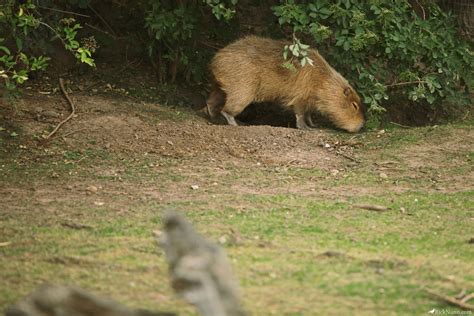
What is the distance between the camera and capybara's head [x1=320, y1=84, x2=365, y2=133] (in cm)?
813

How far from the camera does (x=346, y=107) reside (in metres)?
8.13

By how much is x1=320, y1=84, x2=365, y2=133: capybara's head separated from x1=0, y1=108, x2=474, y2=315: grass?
66.3 inches

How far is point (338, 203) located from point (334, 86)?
128 inches

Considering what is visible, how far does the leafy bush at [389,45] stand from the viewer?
708 centimetres

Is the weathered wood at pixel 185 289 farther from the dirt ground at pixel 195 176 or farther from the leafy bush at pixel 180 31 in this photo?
the leafy bush at pixel 180 31

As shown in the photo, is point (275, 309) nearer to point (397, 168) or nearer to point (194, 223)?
point (194, 223)

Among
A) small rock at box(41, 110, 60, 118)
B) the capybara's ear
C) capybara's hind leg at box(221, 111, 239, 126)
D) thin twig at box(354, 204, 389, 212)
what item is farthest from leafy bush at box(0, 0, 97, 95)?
the capybara's ear

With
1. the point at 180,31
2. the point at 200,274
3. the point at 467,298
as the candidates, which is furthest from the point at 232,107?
the point at 200,274

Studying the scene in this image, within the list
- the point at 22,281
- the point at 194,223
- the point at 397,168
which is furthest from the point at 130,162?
the point at 22,281

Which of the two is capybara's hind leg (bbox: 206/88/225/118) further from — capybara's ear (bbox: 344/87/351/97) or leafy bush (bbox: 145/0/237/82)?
capybara's ear (bbox: 344/87/351/97)

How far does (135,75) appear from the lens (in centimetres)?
816

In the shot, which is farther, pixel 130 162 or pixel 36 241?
pixel 130 162

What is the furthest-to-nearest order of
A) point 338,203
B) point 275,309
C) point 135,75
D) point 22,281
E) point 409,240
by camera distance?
point 135,75 < point 338,203 < point 409,240 < point 22,281 < point 275,309

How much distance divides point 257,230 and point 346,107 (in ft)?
13.0
